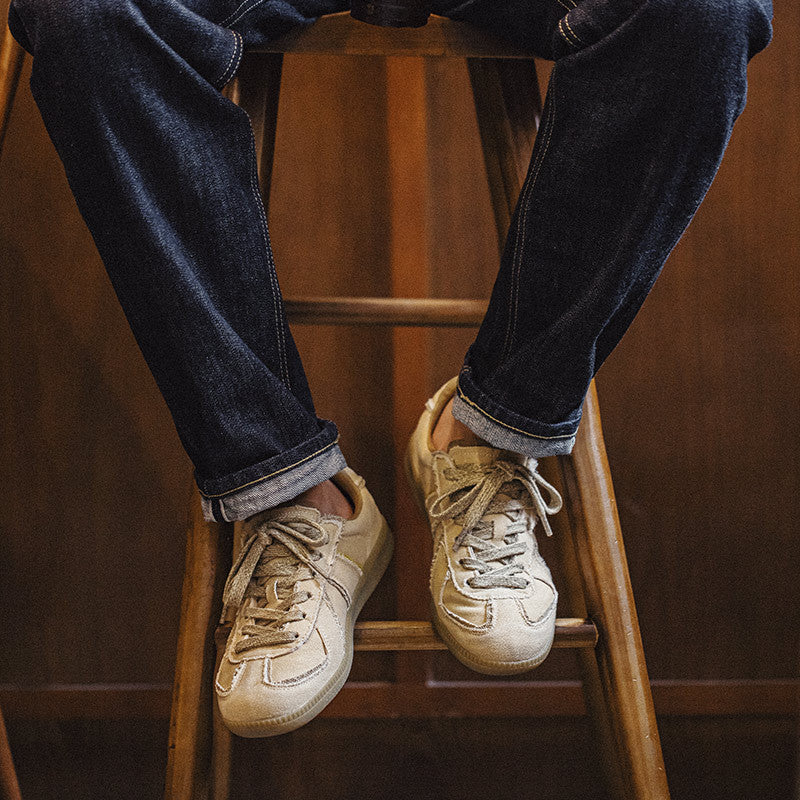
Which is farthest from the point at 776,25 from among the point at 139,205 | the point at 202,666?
the point at 202,666

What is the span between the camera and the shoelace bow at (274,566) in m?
0.53

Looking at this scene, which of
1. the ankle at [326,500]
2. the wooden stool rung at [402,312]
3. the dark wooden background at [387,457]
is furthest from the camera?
the dark wooden background at [387,457]

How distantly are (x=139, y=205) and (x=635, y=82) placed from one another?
1.07 feet

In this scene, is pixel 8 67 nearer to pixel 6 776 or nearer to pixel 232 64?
pixel 232 64

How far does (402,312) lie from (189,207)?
238mm

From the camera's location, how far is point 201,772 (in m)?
0.57

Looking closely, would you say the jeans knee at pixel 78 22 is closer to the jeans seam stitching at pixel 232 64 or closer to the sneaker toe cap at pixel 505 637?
the jeans seam stitching at pixel 232 64

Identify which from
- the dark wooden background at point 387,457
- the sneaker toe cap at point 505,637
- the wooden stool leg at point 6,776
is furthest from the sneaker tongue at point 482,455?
the wooden stool leg at point 6,776

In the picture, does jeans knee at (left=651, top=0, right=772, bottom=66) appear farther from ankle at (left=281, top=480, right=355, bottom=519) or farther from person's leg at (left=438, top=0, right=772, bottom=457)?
ankle at (left=281, top=480, right=355, bottom=519)

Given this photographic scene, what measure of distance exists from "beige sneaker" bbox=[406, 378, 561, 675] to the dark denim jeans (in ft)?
0.15

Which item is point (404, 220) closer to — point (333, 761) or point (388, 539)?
point (388, 539)

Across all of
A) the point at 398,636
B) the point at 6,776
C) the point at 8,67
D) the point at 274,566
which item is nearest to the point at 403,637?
the point at 398,636

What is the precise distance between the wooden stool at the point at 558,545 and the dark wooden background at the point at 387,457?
0.25m

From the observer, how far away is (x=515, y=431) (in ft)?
1.77
